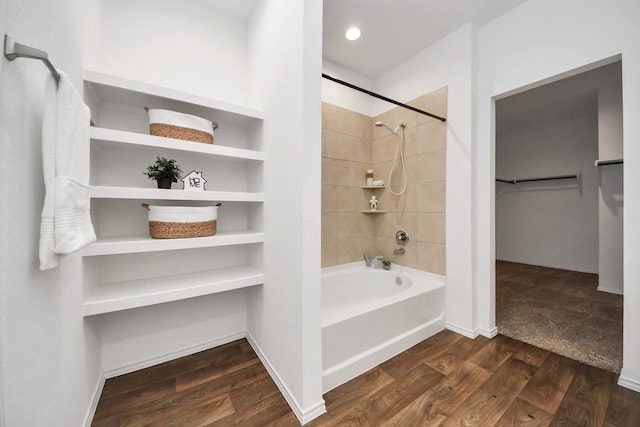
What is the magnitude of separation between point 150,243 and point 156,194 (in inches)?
10.9

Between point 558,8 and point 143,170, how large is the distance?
120 inches

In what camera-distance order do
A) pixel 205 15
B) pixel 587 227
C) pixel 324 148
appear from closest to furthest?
pixel 205 15, pixel 324 148, pixel 587 227

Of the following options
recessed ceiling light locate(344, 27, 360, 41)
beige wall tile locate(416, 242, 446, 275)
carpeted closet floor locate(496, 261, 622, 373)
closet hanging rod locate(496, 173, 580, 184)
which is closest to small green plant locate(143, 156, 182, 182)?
recessed ceiling light locate(344, 27, 360, 41)

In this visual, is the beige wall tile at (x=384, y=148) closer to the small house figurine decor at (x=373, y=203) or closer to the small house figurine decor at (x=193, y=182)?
the small house figurine decor at (x=373, y=203)

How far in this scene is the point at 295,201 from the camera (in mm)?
1242

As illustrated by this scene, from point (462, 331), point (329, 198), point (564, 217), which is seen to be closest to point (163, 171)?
point (329, 198)

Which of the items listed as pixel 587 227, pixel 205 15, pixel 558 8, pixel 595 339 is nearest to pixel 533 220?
pixel 587 227

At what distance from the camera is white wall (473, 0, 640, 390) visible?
54.2 inches

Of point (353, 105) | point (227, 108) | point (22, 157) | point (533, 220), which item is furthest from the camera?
point (533, 220)

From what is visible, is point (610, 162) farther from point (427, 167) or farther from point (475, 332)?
point (475, 332)

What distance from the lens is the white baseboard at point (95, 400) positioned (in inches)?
45.8

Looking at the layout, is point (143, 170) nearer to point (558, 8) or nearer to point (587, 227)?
point (558, 8)

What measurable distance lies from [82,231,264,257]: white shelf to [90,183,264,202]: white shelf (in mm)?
244

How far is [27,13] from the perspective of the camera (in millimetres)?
696
